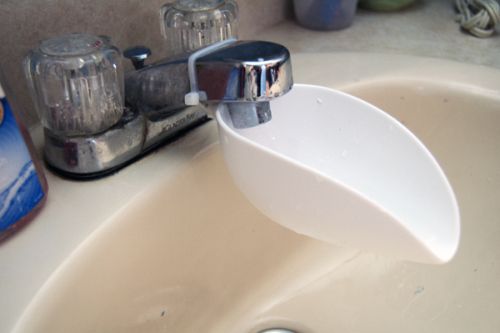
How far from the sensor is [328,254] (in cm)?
53

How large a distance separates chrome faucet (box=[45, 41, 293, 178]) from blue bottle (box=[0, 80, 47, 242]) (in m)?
0.03

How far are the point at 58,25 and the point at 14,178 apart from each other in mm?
142

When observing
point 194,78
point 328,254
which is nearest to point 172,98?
point 194,78

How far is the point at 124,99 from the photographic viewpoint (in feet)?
1.17

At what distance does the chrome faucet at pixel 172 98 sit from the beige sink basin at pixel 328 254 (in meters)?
0.02

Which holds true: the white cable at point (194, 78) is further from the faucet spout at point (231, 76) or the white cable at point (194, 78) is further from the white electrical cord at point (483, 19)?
the white electrical cord at point (483, 19)

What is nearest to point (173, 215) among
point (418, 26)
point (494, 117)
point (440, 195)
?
point (440, 195)

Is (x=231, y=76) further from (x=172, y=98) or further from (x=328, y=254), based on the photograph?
(x=328, y=254)

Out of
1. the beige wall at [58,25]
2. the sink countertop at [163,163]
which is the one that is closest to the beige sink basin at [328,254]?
the sink countertop at [163,163]

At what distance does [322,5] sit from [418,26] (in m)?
0.15

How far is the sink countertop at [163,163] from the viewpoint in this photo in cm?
29

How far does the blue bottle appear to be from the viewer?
291 mm

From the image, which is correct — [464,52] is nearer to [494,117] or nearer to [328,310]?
[494,117]

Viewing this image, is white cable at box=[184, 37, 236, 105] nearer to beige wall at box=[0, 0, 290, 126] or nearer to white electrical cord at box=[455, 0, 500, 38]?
beige wall at box=[0, 0, 290, 126]
